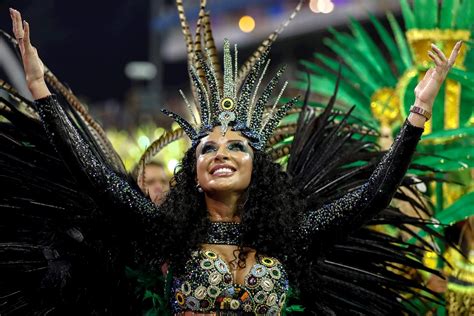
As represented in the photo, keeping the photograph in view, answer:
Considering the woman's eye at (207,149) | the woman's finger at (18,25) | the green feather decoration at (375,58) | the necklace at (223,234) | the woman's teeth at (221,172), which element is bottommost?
the necklace at (223,234)

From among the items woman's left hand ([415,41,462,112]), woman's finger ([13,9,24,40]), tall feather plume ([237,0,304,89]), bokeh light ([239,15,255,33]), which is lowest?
woman's left hand ([415,41,462,112])

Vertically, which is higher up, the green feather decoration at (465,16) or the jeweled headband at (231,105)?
the green feather decoration at (465,16)

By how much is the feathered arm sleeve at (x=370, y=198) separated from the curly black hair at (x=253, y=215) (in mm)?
110

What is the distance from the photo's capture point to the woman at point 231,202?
3287 millimetres

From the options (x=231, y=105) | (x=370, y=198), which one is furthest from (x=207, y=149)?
(x=370, y=198)

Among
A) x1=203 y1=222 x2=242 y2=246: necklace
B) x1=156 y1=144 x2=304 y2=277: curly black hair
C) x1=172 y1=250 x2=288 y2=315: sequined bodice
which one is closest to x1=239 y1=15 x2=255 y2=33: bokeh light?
x1=156 y1=144 x2=304 y2=277: curly black hair

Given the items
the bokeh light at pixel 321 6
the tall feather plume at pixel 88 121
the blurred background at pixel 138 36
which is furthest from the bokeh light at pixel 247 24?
the tall feather plume at pixel 88 121

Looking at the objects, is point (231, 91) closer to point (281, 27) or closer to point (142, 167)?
point (281, 27)

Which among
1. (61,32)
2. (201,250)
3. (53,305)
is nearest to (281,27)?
(201,250)

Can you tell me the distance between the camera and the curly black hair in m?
3.57

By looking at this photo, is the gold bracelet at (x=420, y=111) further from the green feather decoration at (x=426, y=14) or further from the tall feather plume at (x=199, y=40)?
the green feather decoration at (x=426, y=14)

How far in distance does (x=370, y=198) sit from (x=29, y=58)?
1.39m

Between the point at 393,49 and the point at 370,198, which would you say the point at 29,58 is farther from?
the point at 393,49

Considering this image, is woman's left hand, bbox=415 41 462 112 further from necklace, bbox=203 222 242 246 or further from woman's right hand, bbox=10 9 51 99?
woman's right hand, bbox=10 9 51 99
